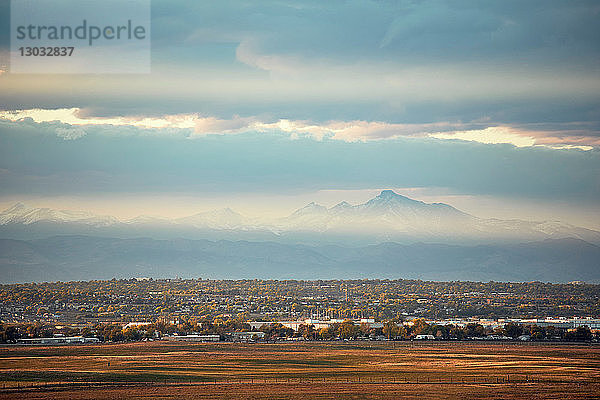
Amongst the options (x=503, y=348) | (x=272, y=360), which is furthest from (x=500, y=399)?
(x=503, y=348)

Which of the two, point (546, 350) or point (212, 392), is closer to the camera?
point (212, 392)

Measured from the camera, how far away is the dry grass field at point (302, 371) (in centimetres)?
9219

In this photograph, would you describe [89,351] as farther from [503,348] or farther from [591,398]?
[591,398]

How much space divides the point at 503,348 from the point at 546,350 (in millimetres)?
7092

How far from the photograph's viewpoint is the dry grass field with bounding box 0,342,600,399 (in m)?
92.2

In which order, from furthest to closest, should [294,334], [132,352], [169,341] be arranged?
[294,334], [169,341], [132,352]

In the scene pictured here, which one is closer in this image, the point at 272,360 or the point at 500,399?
the point at 500,399

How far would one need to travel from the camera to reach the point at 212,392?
9250 cm

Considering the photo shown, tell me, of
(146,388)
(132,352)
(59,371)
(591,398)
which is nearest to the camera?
(591,398)

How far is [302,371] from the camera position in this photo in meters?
112

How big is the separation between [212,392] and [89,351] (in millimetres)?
47799

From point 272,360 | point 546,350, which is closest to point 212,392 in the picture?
point 272,360

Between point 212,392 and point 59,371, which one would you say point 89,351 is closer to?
point 59,371

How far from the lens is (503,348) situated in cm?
14138
